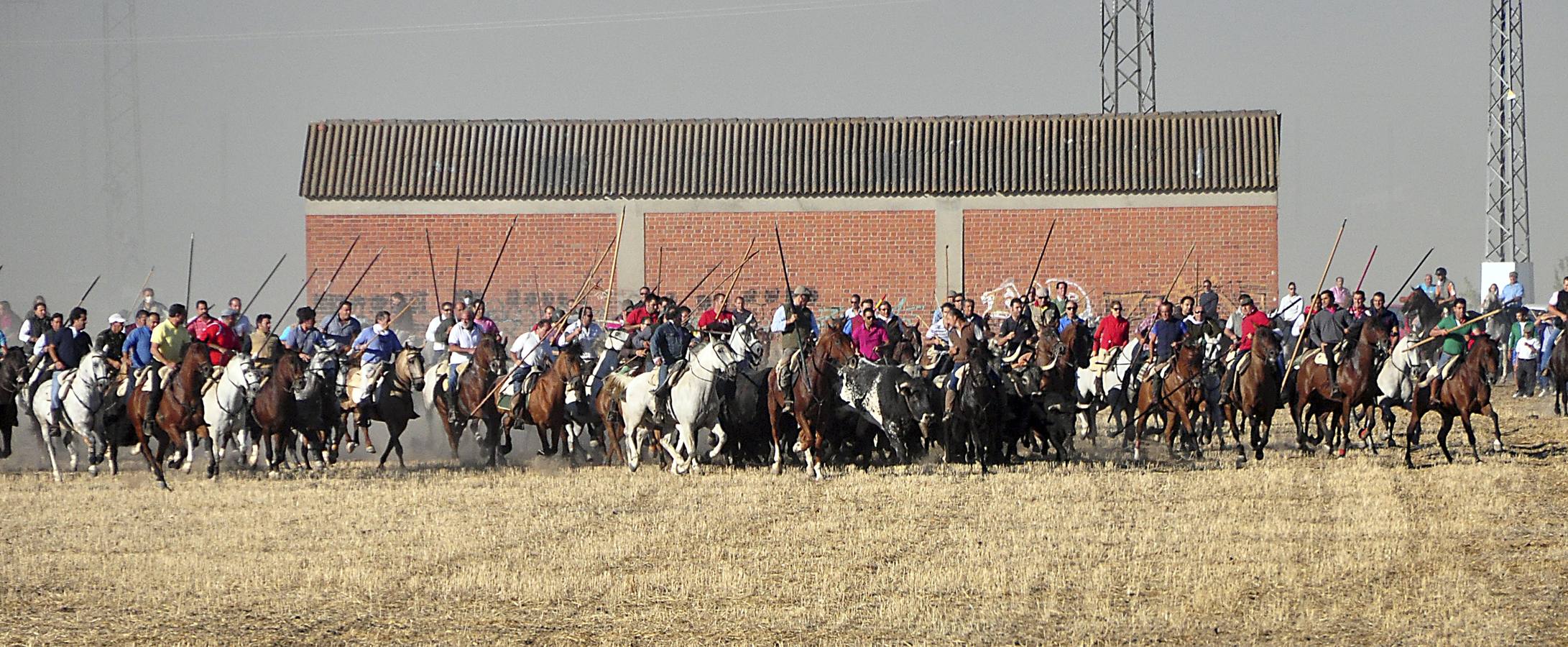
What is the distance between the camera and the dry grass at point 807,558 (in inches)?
444

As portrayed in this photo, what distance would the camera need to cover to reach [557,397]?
68.6 ft

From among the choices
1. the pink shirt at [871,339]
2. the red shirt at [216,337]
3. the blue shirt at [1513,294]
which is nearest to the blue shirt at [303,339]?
the red shirt at [216,337]

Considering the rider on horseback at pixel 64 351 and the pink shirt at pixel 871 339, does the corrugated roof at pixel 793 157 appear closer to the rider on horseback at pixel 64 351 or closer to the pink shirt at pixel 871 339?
the pink shirt at pixel 871 339

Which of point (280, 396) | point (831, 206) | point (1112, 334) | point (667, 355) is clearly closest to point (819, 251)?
point (831, 206)

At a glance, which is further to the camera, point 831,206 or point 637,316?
point 831,206

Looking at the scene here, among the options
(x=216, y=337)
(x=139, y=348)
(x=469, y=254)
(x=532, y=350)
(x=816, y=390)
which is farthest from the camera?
(x=469, y=254)

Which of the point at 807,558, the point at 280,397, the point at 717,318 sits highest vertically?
the point at 717,318

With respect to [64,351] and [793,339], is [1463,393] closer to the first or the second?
[793,339]

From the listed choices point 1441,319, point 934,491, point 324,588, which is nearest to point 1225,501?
point 934,491

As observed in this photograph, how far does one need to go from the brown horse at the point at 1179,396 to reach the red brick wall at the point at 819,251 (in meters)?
19.7

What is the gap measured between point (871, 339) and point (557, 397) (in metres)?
3.52

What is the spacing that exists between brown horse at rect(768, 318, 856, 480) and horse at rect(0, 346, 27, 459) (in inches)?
338

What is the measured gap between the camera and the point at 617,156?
138 ft

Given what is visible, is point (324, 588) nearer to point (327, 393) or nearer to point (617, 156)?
point (327, 393)
